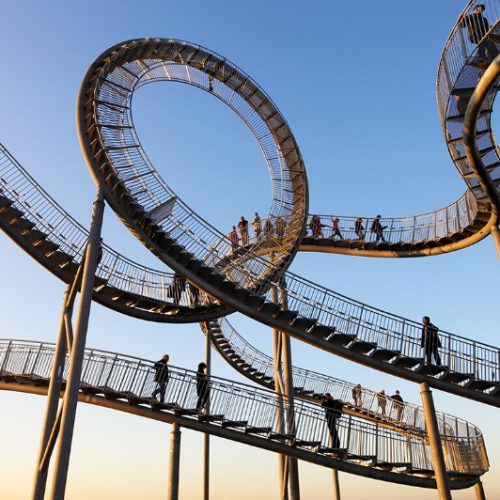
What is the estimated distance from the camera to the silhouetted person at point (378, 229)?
22125 millimetres

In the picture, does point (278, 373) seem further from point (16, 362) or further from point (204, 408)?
point (16, 362)

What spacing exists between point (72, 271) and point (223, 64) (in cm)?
885

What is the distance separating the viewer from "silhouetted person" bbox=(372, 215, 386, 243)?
72.6ft

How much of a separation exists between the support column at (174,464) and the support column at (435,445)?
24.6 ft

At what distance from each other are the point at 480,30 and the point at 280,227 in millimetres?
9346

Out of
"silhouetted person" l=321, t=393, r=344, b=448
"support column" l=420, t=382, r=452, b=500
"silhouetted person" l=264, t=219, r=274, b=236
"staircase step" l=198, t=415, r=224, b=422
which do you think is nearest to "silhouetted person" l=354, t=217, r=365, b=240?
"silhouetted person" l=264, t=219, r=274, b=236

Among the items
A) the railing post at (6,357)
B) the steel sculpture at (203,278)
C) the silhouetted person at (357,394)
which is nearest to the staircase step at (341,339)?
the steel sculpture at (203,278)

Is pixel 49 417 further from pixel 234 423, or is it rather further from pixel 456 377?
pixel 456 377

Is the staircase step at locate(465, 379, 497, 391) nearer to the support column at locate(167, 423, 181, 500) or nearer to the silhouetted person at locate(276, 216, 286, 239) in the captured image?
the silhouetted person at locate(276, 216, 286, 239)

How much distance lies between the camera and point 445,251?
20156 mm

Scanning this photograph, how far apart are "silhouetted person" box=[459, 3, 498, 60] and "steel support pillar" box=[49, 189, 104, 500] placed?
9631 millimetres

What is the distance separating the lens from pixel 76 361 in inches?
432

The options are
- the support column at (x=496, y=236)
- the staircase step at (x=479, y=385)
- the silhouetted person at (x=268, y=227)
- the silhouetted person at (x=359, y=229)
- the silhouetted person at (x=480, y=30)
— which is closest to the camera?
the silhouetted person at (x=480, y=30)

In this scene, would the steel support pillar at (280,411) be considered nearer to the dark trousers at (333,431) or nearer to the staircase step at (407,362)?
the dark trousers at (333,431)
